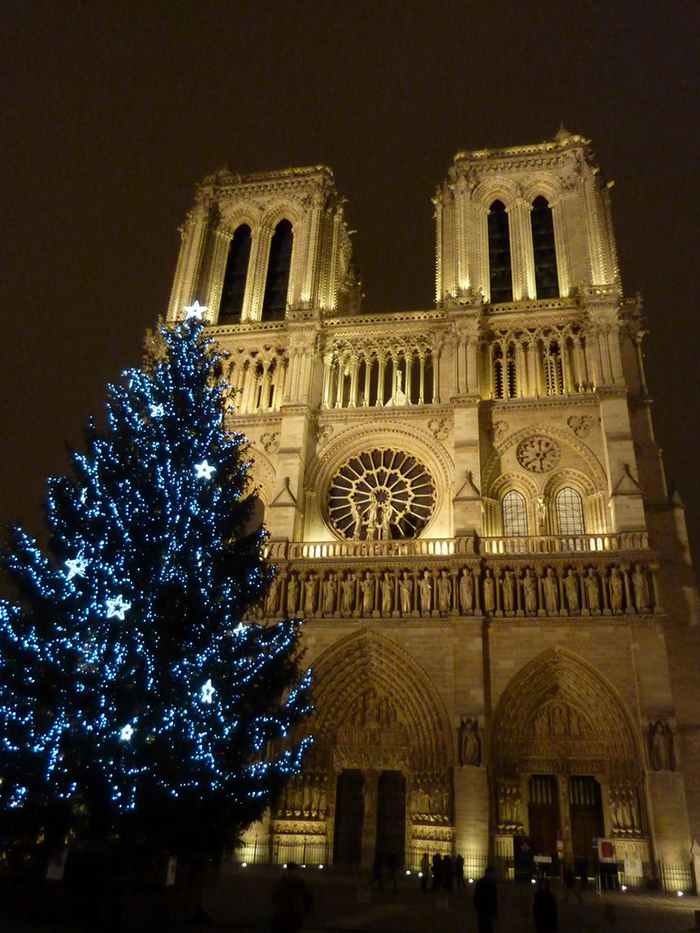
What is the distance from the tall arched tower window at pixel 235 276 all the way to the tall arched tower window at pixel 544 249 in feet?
35.1

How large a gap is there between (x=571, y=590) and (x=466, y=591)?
2667 mm

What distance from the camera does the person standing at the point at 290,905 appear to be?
741cm

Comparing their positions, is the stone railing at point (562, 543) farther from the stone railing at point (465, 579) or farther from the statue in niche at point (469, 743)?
the statue in niche at point (469, 743)

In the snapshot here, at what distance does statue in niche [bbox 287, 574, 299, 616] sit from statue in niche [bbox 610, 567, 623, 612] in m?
8.23

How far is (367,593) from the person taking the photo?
19734 millimetres

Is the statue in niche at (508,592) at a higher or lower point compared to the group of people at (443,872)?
higher

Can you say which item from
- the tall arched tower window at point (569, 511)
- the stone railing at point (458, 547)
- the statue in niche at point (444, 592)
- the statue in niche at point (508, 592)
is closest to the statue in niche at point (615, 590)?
the stone railing at point (458, 547)

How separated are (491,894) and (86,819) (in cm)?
512

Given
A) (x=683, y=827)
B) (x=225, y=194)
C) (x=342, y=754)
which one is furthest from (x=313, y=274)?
(x=683, y=827)

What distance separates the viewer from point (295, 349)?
24125 mm

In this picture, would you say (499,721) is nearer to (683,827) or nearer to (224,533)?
(683,827)

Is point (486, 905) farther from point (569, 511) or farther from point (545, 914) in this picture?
point (569, 511)

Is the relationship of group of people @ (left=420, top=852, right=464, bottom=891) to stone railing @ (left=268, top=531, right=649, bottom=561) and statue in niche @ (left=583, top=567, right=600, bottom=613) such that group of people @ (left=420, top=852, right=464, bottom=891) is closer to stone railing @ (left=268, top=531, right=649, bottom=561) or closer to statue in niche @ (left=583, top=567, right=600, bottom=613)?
statue in niche @ (left=583, top=567, right=600, bottom=613)

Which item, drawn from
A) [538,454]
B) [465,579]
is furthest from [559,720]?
[538,454]
